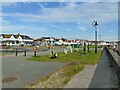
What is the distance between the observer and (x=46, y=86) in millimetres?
9961

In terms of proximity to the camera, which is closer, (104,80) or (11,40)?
(104,80)

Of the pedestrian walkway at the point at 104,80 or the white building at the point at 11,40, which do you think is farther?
the white building at the point at 11,40

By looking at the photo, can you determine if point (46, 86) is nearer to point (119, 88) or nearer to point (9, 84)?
point (9, 84)

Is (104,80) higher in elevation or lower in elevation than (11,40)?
lower

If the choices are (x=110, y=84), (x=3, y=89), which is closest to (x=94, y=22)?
(x=110, y=84)

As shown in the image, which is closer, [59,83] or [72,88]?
[72,88]

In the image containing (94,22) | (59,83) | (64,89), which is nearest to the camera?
(64,89)

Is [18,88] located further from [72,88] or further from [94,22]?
[94,22]

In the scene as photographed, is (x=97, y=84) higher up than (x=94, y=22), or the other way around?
(x=94, y=22)

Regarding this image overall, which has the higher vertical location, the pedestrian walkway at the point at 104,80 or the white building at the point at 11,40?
the white building at the point at 11,40

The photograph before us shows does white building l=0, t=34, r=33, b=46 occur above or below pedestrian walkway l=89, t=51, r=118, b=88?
above

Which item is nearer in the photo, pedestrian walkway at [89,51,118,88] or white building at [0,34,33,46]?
pedestrian walkway at [89,51,118,88]

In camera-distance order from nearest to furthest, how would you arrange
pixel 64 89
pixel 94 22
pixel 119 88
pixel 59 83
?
pixel 64 89
pixel 119 88
pixel 59 83
pixel 94 22

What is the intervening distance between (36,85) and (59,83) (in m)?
1.13
